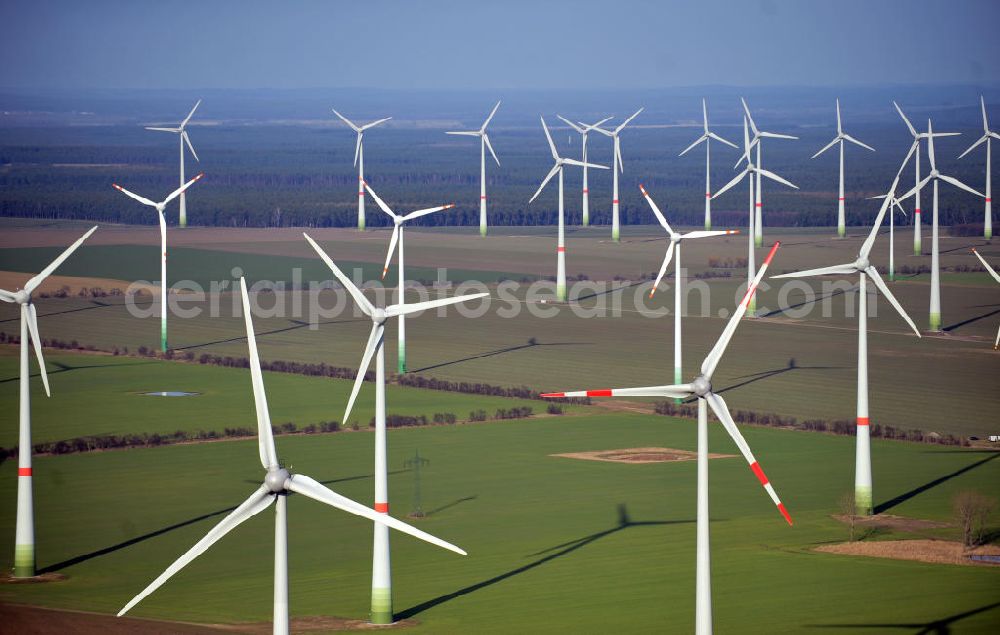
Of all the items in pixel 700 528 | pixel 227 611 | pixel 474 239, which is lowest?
pixel 227 611

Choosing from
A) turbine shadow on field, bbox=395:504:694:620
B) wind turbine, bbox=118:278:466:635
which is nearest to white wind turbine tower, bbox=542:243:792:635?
wind turbine, bbox=118:278:466:635

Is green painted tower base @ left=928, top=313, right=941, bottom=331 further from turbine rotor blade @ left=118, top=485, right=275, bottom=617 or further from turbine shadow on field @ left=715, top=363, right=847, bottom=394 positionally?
turbine rotor blade @ left=118, top=485, right=275, bottom=617

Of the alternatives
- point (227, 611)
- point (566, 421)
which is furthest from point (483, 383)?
point (227, 611)

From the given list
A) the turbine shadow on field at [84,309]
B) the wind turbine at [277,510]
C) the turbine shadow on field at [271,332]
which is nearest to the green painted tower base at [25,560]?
the wind turbine at [277,510]

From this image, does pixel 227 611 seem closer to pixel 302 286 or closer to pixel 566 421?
pixel 566 421

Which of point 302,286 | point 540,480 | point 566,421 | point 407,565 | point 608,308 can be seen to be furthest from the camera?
point 302,286

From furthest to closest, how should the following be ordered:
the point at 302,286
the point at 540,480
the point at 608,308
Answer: the point at 302,286, the point at 608,308, the point at 540,480

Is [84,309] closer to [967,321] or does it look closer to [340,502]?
[967,321]
